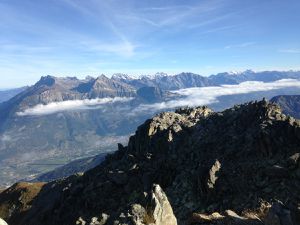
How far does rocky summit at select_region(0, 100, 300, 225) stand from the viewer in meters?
43.1

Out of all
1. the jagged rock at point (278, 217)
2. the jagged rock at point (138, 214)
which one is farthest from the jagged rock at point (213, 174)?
the jagged rock at point (278, 217)

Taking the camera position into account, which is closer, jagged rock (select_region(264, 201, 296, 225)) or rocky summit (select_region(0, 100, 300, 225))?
jagged rock (select_region(264, 201, 296, 225))

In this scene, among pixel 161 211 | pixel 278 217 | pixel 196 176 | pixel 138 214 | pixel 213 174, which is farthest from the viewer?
pixel 196 176

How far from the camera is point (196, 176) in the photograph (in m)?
71.6

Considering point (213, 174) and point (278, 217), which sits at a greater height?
point (278, 217)

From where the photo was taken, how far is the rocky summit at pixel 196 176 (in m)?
43.1

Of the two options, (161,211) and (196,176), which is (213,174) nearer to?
(196,176)

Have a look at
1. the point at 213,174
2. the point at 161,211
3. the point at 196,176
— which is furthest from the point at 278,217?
the point at 196,176

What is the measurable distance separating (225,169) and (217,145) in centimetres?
1384

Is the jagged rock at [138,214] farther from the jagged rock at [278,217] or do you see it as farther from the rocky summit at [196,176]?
the jagged rock at [278,217]

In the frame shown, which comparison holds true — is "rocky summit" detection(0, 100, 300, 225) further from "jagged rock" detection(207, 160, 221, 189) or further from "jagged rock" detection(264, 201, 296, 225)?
"jagged rock" detection(207, 160, 221, 189)

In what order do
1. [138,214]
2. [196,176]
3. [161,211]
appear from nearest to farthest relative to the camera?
[138,214]
[161,211]
[196,176]

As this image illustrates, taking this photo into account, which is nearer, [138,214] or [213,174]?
[138,214]

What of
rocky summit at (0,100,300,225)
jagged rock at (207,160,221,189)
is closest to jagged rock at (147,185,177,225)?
rocky summit at (0,100,300,225)
